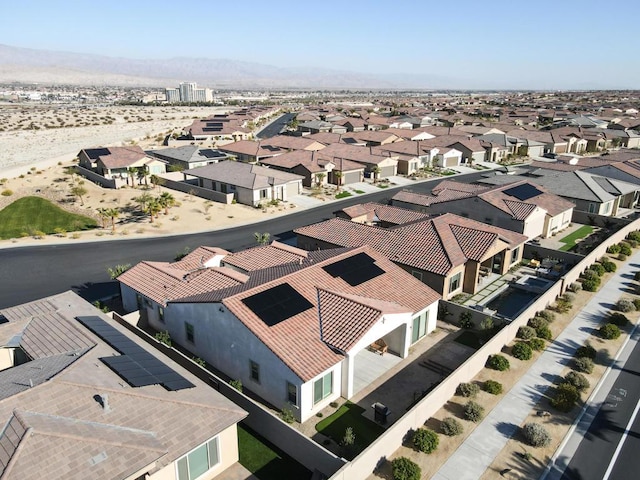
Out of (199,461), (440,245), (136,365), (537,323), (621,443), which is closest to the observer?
(199,461)

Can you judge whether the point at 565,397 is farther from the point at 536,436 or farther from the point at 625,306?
the point at 625,306

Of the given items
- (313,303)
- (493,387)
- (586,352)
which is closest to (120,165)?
(313,303)

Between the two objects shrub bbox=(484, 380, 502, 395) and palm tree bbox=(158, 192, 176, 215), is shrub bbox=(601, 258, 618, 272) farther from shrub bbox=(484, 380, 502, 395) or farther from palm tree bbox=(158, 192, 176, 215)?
palm tree bbox=(158, 192, 176, 215)

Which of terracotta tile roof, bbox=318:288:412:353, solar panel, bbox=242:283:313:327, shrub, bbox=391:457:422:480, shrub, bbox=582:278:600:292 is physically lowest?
shrub, bbox=391:457:422:480

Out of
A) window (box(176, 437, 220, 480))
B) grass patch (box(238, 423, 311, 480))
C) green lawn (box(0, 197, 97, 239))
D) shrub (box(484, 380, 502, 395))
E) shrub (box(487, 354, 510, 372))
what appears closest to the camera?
window (box(176, 437, 220, 480))

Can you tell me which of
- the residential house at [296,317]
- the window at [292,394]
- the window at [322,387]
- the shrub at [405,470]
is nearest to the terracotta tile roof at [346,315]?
the residential house at [296,317]

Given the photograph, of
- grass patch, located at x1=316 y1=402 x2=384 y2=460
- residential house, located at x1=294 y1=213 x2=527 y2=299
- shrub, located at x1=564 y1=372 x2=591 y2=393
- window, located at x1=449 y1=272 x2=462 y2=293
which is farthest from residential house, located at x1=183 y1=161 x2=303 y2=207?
shrub, located at x1=564 y1=372 x2=591 y2=393

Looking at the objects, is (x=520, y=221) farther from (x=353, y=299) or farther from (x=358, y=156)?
(x=358, y=156)
